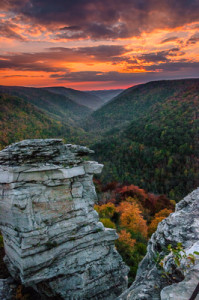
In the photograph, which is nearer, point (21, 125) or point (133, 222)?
point (133, 222)

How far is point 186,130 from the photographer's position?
10850cm

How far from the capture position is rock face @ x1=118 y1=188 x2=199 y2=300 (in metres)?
3.94

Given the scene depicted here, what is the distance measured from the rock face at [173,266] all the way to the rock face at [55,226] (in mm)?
8874

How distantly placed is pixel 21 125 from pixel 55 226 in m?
134

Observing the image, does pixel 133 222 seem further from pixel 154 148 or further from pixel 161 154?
pixel 154 148

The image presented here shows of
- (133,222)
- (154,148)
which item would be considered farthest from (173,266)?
(154,148)

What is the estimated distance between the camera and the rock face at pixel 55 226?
44.1ft

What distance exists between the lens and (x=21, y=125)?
13525 centimetres

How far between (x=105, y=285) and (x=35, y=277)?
6.08 metres

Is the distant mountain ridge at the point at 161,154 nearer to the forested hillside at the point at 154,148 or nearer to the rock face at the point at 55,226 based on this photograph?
the forested hillside at the point at 154,148

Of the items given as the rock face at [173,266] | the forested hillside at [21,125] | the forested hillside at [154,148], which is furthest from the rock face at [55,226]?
the forested hillside at [21,125]

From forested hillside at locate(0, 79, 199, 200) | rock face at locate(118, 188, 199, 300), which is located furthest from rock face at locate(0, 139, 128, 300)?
forested hillside at locate(0, 79, 199, 200)

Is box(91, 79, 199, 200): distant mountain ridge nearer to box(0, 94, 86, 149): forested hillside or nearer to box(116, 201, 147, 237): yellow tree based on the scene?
box(0, 94, 86, 149): forested hillside

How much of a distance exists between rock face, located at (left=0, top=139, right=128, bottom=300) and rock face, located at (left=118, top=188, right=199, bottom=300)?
887 cm
